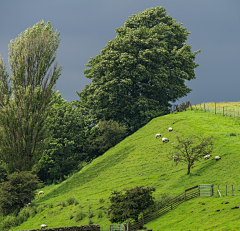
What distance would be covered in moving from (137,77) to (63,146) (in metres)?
22.1

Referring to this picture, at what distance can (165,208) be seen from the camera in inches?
1248

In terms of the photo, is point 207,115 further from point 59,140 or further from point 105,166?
point 59,140

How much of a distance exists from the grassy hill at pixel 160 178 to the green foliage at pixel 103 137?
278 cm

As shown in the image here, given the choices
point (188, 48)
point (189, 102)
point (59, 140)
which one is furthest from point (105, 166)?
point (188, 48)

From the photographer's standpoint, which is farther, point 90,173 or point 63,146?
point 63,146

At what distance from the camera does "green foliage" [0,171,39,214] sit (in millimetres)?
43469

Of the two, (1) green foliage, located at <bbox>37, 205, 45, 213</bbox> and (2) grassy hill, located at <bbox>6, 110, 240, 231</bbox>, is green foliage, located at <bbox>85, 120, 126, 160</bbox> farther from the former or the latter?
(1) green foliage, located at <bbox>37, 205, 45, 213</bbox>

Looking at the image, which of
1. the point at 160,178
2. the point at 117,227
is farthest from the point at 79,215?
the point at 160,178

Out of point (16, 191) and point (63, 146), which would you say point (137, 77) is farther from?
point (16, 191)

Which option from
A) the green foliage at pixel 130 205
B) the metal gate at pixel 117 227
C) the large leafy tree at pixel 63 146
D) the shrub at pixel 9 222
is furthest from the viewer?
the large leafy tree at pixel 63 146

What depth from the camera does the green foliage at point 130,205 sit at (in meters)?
29.5

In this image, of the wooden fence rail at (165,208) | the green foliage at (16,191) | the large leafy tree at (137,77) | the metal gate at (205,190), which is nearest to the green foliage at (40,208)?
the green foliage at (16,191)

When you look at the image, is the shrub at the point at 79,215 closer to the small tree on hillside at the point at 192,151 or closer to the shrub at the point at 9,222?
the shrub at the point at 9,222

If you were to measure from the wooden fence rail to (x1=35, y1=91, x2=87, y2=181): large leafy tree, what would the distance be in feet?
106
